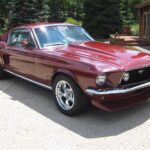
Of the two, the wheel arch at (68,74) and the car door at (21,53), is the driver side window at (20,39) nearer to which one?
the car door at (21,53)

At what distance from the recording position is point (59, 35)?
6.29m

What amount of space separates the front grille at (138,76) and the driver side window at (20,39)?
228 cm

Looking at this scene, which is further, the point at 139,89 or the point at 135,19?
the point at 135,19

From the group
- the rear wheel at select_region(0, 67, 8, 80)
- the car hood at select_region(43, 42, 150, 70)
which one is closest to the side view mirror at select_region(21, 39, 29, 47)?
the car hood at select_region(43, 42, 150, 70)

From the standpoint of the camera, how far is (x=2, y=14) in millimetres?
37062

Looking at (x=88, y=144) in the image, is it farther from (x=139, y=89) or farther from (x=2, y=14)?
(x=2, y=14)

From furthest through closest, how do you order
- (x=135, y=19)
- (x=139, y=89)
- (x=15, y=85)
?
(x=135, y=19) < (x=15, y=85) < (x=139, y=89)

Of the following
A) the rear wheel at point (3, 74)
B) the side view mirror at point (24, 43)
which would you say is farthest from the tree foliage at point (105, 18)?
the side view mirror at point (24, 43)

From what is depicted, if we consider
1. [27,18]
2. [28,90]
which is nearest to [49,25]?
[28,90]

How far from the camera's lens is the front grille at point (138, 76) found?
189 inches

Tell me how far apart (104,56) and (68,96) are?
37.4 inches

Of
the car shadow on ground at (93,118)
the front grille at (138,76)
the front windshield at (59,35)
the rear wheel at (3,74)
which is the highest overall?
the front windshield at (59,35)

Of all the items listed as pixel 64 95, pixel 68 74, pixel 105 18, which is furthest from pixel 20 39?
pixel 105 18

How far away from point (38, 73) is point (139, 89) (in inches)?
82.6
